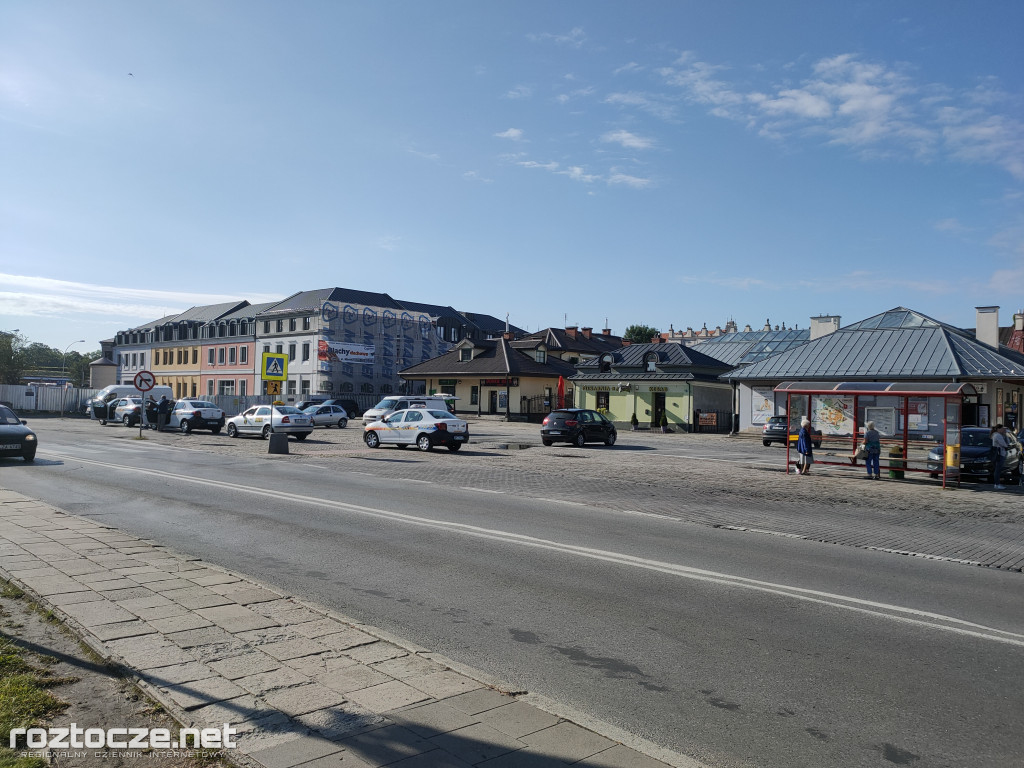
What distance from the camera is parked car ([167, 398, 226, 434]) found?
37.4m

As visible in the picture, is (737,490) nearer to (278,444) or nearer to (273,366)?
(273,366)

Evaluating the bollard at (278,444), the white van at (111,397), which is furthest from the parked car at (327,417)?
the bollard at (278,444)

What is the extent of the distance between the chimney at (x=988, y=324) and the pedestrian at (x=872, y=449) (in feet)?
86.5

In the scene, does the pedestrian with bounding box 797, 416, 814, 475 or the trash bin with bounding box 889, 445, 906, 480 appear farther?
the pedestrian with bounding box 797, 416, 814, 475

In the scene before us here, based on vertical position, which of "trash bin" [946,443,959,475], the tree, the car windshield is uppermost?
the tree

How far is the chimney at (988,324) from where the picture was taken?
41.7m

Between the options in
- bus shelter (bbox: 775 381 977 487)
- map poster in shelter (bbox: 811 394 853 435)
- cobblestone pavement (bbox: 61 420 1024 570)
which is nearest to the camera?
cobblestone pavement (bbox: 61 420 1024 570)

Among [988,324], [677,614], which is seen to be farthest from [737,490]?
[988,324]

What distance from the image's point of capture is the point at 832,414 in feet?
76.4

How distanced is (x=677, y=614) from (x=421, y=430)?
71.2ft

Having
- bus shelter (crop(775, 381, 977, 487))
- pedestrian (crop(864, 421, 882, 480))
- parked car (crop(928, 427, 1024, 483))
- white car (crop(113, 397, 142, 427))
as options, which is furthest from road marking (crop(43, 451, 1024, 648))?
white car (crop(113, 397, 142, 427))

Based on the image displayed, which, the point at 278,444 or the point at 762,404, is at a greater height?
the point at 762,404

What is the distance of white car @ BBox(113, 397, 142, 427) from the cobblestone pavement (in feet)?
41.8

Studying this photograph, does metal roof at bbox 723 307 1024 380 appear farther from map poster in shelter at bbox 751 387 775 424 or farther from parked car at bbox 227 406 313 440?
parked car at bbox 227 406 313 440
